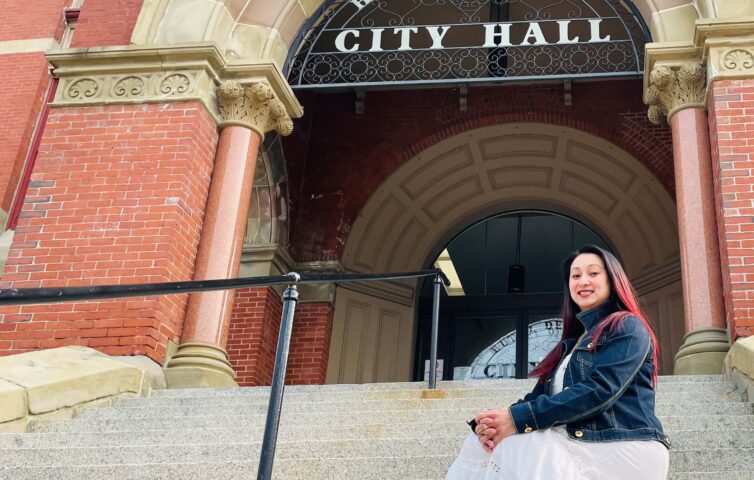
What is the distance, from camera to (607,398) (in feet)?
8.97

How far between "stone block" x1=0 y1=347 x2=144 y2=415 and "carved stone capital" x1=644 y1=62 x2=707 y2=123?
4.87m

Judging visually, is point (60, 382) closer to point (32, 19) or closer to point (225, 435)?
point (225, 435)

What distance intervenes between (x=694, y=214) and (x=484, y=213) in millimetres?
6517

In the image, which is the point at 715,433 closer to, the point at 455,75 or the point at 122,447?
the point at 122,447

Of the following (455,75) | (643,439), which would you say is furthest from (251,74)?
(643,439)

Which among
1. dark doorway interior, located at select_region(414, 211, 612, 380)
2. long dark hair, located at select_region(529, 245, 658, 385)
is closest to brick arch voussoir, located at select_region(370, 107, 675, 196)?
dark doorway interior, located at select_region(414, 211, 612, 380)

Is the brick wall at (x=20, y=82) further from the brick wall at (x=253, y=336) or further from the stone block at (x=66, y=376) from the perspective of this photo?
the stone block at (x=66, y=376)

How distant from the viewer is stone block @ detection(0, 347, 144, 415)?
210 inches

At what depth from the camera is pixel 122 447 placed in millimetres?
4477

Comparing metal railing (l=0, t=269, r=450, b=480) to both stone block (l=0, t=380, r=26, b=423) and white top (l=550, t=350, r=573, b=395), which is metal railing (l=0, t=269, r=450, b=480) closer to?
white top (l=550, t=350, r=573, b=395)

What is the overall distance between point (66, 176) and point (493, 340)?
7032 mm

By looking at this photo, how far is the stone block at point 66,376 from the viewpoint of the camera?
5.34m

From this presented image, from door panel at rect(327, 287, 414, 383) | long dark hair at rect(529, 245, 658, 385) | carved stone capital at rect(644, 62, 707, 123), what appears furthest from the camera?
door panel at rect(327, 287, 414, 383)

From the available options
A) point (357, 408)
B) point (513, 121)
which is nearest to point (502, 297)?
point (513, 121)
